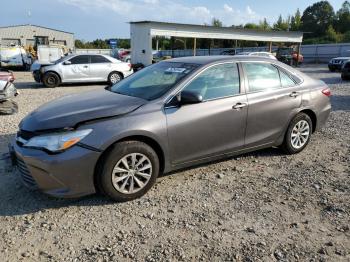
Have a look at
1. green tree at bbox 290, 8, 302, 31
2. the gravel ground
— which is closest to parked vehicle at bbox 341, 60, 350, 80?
the gravel ground

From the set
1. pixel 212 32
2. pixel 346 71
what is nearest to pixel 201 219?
pixel 346 71

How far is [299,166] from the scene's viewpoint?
5.16 metres

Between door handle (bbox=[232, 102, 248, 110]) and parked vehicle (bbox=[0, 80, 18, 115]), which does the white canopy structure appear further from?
door handle (bbox=[232, 102, 248, 110])

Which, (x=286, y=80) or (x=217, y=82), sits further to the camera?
(x=286, y=80)

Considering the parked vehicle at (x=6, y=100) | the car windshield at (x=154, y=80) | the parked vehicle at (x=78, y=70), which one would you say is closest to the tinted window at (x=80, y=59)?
the parked vehicle at (x=78, y=70)

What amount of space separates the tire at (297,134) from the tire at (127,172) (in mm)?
2411

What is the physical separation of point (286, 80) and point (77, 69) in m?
11.8

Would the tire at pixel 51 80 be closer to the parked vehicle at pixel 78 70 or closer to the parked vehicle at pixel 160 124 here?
the parked vehicle at pixel 78 70

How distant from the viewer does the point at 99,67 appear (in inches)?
616

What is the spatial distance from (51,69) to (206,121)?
12.4 metres

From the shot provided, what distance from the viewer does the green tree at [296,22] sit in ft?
311

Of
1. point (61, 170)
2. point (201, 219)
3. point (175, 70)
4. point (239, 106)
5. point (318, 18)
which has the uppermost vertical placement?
point (318, 18)

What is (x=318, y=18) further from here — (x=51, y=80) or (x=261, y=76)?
(x=261, y=76)

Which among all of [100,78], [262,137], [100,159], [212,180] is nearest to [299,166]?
[262,137]
